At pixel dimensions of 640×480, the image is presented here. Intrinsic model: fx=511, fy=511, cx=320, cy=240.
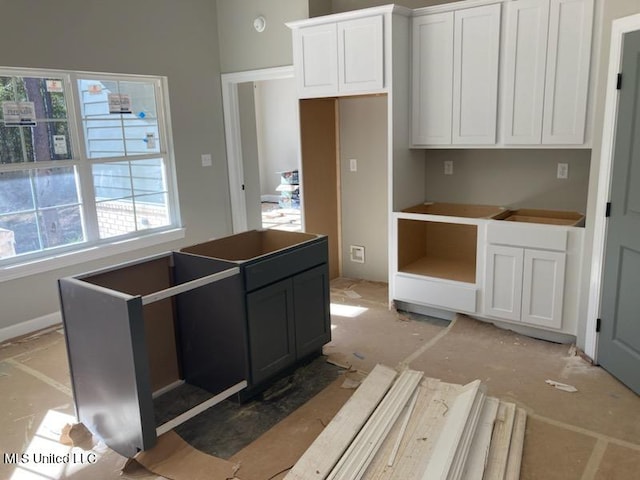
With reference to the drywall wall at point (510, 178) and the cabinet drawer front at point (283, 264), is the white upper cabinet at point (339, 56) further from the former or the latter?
the cabinet drawer front at point (283, 264)

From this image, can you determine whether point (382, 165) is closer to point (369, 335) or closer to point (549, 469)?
point (369, 335)

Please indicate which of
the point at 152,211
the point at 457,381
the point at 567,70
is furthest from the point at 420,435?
the point at 152,211

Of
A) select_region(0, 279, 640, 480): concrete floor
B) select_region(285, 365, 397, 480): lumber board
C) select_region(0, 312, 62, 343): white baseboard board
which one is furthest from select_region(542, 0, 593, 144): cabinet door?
select_region(0, 312, 62, 343): white baseboard board

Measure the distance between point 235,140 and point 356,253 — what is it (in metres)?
1.84

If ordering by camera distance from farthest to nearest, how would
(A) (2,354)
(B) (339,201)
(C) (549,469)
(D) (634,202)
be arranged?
(B) (339,201)
(A) (2,354)
(D) (634,202)
(C) (549,469)

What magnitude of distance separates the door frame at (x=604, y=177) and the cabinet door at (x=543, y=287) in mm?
231

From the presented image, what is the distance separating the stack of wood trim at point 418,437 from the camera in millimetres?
2320

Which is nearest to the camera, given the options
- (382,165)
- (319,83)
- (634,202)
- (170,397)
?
(634,202)

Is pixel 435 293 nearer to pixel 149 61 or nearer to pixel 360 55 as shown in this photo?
pixel 360 55

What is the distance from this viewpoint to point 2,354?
12.7ft

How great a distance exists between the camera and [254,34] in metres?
5.18

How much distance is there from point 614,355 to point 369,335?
1664 millimetres

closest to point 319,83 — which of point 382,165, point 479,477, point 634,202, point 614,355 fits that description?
point 382,165

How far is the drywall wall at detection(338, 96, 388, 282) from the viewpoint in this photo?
4883 mm
